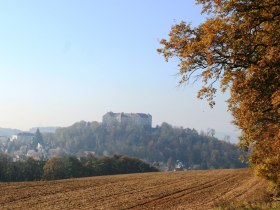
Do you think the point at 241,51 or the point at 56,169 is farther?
the point at 56,169

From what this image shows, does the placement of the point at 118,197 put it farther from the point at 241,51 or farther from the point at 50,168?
the point at 50,168

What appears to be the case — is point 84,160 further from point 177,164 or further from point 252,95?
point 177,164

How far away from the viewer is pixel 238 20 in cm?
1497

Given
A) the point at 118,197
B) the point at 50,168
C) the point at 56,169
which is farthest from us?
the point at 56,169

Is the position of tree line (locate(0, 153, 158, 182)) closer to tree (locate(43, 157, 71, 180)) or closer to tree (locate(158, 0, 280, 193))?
tree (locate(43, 157, 71, 180))

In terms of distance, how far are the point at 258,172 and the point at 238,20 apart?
16.6 meters

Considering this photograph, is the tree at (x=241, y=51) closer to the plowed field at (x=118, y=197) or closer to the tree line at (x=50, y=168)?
the plowed field at (x=118, y=197)

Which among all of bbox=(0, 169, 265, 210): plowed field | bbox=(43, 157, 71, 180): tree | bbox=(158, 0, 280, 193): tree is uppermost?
bbox=(158, 0, 280, 193): tree

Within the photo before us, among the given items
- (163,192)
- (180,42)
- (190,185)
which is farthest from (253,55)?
(190,185)

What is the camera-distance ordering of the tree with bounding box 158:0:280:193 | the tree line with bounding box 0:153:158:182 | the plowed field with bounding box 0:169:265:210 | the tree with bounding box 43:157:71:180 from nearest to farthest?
1. the tree with bounding box 158:0:280:193
2. the plowed field with bounding box 0:169:265:210
3. the tree line with bounding box 0:153:158:182
4. the tree with bounding box 43:157:71:180

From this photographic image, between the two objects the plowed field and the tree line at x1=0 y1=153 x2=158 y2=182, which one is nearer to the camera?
the plowed field

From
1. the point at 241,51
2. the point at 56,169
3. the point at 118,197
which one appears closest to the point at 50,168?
the point at 56,169

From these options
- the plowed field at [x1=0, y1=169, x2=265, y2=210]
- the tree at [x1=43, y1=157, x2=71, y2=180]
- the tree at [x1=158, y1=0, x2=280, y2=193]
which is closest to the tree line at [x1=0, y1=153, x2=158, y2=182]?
the tree at [x1=43, y1=157, x2=71, y2=180]

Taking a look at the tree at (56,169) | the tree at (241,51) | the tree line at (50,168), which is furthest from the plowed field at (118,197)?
the tree line at (50,168)
